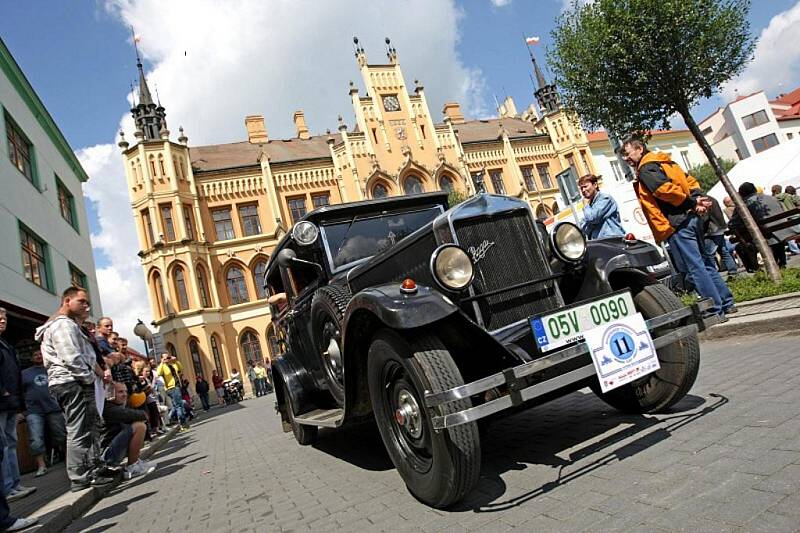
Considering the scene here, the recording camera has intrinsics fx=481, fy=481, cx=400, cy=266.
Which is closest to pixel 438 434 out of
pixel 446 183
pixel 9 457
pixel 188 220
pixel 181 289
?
pixel 9 457

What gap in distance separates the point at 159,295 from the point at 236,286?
4.29m

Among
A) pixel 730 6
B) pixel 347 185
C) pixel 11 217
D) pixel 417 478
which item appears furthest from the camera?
pixel 347 185

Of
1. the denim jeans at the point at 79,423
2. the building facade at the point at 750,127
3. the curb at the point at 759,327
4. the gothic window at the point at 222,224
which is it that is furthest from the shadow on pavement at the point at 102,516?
the building facade at the point at 750,127

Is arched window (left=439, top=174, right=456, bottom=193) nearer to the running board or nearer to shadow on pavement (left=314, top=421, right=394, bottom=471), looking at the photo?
shadow on pavement (left=314, top=421, right=394, bottom=471)

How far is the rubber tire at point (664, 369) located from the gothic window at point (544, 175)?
36.5 metres

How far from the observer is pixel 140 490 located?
5.02 m

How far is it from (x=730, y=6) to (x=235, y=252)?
26.8 meters

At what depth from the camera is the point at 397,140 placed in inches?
1313

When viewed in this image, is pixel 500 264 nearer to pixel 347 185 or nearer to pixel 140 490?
pixel 140 490

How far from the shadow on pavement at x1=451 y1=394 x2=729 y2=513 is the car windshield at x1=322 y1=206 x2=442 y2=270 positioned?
6.31 ft

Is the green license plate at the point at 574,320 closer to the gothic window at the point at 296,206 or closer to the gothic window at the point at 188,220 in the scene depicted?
the gothic window at the point at 188,220

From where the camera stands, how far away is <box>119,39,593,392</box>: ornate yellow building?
27672mm

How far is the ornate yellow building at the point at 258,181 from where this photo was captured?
2767 cm

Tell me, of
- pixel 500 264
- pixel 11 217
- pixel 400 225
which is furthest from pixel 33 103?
pixel 500 264
